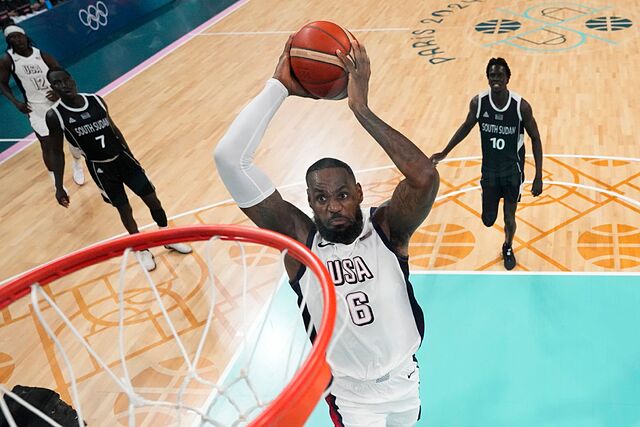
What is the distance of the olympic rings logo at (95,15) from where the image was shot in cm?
1198

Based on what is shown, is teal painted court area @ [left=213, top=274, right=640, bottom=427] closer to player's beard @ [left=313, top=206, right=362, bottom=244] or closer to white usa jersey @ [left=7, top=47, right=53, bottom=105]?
player's beard @ [left=313, top=206, right=362, bottom=244]

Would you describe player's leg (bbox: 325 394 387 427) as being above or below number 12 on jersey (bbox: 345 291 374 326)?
below

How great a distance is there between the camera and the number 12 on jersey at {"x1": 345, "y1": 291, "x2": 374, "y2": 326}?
256 centimetres

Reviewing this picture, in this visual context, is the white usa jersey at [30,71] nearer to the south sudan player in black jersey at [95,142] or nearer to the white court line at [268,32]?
the south sudan player in black jersey at [95,142]

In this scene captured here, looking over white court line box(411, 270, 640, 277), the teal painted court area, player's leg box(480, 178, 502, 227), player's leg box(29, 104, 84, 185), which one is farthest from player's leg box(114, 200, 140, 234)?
player's leg box(480, 178, 502, 227)

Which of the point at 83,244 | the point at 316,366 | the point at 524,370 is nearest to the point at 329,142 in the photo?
the point at 83,244

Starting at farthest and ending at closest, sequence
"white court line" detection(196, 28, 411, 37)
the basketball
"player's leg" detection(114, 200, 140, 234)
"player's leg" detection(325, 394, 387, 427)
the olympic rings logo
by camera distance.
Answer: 1. the olympic rings logo
2. "white court line" detection(196, 28, 411, 37)
3. "player's leg" detection(114, 200, 140, 234)
4. "player's leg" detection(325, 394, 387, 427)
5. the basketball

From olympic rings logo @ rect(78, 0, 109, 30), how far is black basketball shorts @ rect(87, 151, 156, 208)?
795cm

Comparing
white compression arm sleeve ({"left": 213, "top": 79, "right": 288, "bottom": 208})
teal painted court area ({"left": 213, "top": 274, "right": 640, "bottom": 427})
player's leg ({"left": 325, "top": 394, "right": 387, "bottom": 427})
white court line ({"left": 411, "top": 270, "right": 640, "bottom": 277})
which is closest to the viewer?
white compression arm sleeve ({"left": 213, "top": 79, "right": 288, "bottom": 208})

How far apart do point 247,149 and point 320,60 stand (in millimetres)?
458

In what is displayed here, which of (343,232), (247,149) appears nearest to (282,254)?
(343,232)

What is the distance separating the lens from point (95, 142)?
4.94m

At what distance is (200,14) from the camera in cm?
1359

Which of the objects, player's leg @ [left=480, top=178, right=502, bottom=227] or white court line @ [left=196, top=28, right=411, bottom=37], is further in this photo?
white court line @ [left=196, top=28, right=411, bottom=37]
